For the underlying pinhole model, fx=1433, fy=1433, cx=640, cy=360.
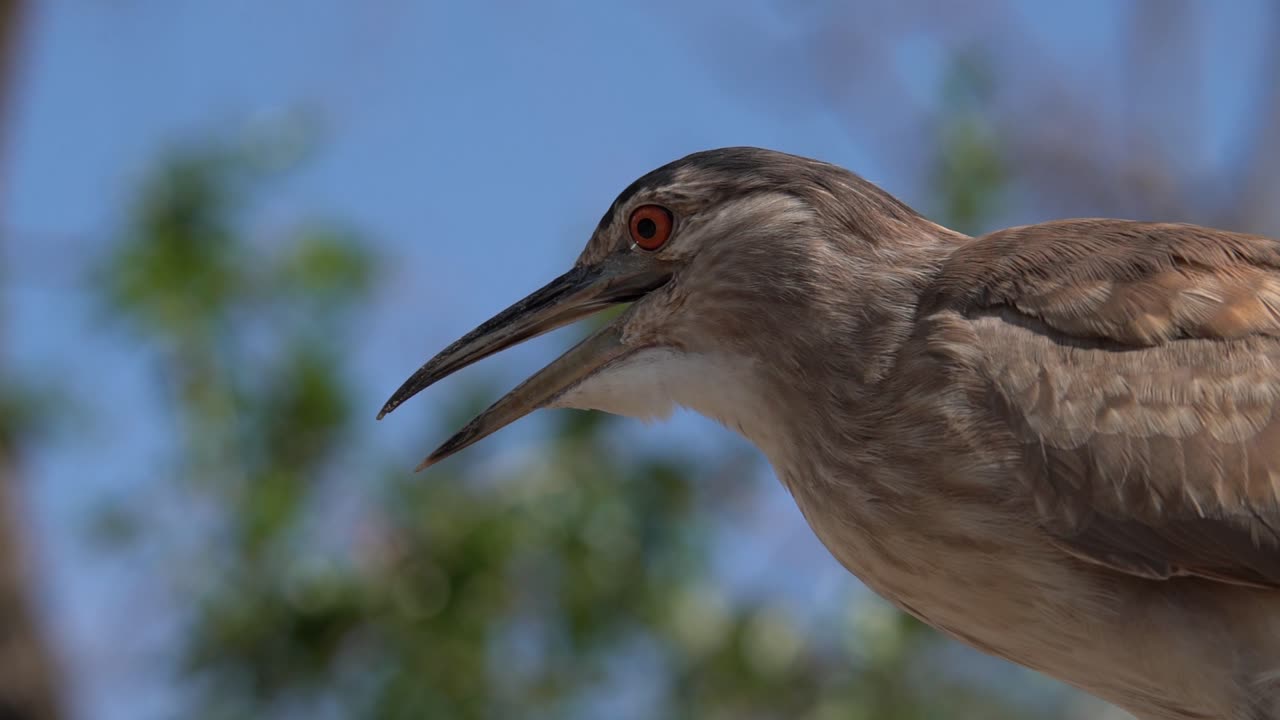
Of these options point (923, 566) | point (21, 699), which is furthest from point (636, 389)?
point (21, 699)

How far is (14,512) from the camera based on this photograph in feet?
27.0

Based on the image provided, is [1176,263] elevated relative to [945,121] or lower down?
lower down

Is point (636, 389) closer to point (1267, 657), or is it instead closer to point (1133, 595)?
point (1133, 595)

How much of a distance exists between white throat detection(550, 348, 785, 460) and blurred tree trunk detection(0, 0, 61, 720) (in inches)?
205

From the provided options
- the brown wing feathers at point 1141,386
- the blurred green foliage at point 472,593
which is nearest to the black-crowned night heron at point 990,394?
the brown wing feathers at point 1141,386

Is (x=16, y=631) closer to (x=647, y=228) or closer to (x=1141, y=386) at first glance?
(x=647, y=228)

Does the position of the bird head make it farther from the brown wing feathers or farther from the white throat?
the brown wing feathers

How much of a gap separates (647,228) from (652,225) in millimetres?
18

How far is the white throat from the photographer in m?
3.78

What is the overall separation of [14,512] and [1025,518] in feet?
21.7

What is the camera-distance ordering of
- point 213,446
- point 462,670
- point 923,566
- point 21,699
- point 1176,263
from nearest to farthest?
point 923,566 → point 1176,263 → point 462,670 → point 213,446 → point 21,699

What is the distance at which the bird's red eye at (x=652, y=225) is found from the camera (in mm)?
4008

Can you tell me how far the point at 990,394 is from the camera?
355 centimetres

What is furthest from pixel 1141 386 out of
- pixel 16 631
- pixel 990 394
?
pixel 16 631
